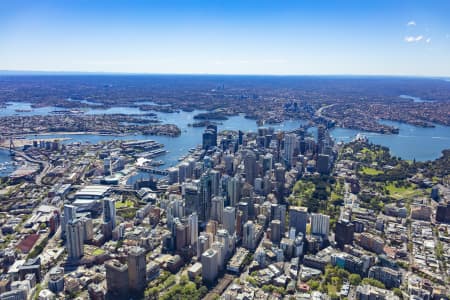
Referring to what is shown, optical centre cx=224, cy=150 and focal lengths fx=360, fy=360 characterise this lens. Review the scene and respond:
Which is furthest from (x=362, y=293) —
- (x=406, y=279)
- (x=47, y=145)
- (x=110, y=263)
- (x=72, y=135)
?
(x=72, y=135)

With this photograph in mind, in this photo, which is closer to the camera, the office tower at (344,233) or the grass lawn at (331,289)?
the grass lawn at (331,289)

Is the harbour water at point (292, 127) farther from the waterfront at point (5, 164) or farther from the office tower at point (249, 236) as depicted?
the office tower at point (249, 236)

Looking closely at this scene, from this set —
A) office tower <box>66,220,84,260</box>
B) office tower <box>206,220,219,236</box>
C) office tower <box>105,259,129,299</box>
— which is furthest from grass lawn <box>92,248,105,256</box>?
office tower <box>206,220,219,236</box>

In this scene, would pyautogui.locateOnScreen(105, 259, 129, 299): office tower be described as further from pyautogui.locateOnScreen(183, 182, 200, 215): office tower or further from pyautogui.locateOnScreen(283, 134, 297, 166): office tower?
pyautogui.locateOnScreen(283, 134, 297, 166): office tower

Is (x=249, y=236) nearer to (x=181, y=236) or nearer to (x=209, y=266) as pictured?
(x=181, y=236)

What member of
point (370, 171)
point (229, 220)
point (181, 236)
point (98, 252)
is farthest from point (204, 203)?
point (370, 171)

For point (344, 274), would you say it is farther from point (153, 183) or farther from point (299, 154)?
point (299, 154)

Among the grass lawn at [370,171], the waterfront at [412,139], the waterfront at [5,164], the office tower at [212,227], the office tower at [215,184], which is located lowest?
the waterfront at [5,164]

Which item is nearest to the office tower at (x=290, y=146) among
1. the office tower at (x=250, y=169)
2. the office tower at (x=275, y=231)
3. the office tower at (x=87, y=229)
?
the office tower at (x=250, y=169)
